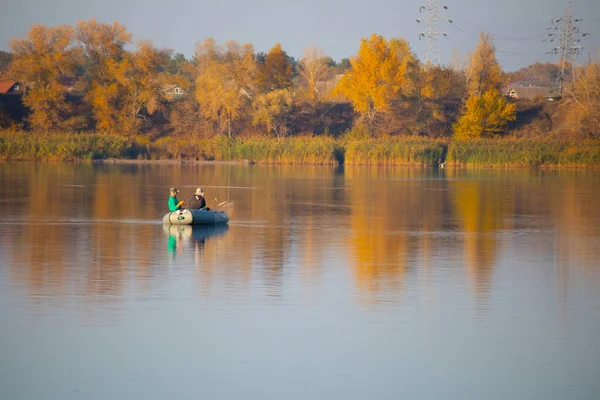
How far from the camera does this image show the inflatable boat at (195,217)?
86.9ft

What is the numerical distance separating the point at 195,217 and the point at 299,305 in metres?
11.6

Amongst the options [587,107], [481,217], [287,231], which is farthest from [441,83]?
[287,231]

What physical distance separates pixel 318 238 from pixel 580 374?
13.6 meters

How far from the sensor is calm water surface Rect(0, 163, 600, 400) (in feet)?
38.3

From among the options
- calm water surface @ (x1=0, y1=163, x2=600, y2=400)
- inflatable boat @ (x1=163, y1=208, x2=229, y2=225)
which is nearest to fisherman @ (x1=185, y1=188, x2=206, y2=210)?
inflatable boat @ (x1=163, y1=208, x2=229, y2=225)

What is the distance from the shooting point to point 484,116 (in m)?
83.6

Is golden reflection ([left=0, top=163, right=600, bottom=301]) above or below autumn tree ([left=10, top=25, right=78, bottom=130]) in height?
below

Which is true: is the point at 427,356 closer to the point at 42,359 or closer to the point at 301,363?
the point at 301,363

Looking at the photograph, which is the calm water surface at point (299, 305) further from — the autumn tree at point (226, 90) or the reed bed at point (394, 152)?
the autumn tree at point (226, 90)

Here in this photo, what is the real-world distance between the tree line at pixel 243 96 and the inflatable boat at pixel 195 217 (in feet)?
183

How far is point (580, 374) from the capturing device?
1198 centimetres

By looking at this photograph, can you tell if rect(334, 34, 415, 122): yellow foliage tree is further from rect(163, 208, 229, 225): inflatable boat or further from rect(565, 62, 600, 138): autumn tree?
rect(163, 208, 229, 225): inflatable boat

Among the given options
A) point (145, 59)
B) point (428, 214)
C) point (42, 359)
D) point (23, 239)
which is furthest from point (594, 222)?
point (145, 59)

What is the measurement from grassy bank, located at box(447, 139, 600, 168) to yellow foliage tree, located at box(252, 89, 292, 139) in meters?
18.5
